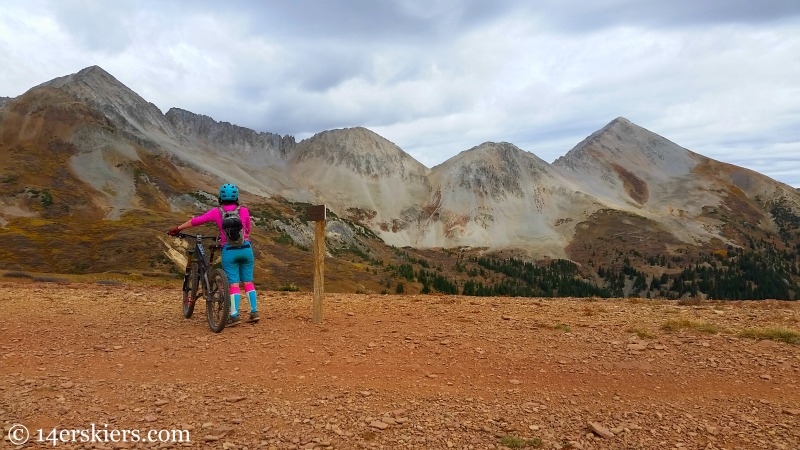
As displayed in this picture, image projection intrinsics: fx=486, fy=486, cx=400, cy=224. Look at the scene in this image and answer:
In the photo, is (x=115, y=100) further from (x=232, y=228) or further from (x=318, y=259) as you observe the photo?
(x=232, y=228)

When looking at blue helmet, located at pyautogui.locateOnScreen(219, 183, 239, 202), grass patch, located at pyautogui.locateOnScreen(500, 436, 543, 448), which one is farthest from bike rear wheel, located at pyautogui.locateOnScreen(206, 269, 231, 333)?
grass patch, located at pyautogui.locateOnScreen(500, 436, 543, 448)

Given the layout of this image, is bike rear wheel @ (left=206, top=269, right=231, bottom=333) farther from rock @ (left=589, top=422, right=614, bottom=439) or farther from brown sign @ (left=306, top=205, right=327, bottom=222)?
rock @ (left=589, top=422, right=614, bottom=439)

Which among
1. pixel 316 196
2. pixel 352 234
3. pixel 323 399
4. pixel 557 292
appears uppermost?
pixel 316 196

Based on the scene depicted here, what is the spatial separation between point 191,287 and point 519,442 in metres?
9.31

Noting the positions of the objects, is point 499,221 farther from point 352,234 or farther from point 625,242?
point 352,234

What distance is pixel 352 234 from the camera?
12519 centimetres

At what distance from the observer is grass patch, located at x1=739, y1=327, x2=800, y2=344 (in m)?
9.35

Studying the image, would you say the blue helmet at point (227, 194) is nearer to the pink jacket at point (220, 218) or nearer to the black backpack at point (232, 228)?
the pink jacket at point (220, 218)

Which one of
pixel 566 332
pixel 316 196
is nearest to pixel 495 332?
pixel 566 332

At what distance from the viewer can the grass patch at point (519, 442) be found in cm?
600

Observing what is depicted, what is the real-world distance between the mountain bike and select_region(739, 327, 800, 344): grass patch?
10857 mm

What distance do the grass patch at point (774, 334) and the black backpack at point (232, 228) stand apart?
1081 centimetres

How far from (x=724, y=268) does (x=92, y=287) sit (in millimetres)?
188201

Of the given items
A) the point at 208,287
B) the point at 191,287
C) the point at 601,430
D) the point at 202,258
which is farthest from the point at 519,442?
the point at 191,287
